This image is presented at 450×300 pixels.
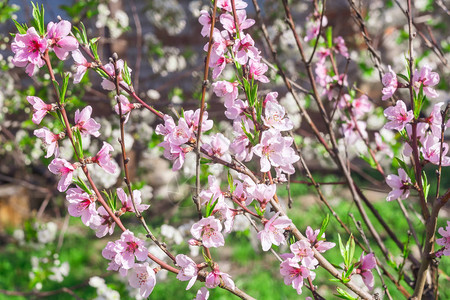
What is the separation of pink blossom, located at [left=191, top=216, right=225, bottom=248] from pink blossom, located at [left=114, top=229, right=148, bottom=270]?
13cm

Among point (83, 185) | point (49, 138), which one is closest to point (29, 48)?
point (49, 138)

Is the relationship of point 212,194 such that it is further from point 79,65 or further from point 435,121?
point 435,121

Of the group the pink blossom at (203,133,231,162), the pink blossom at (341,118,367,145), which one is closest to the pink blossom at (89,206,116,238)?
the pink blossom at (203,133,231,162)

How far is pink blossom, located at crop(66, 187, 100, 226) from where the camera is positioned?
1.09 metres

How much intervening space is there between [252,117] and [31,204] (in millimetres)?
5178

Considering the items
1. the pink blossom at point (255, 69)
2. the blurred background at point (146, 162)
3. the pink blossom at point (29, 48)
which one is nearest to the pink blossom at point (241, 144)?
the pink blossom at point (255, 69)

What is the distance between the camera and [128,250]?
1091 millimetres

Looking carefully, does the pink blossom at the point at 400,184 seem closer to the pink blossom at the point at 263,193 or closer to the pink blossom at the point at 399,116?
the pink blossom at the point at 399,116

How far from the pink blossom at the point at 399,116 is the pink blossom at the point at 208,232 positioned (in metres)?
0.49

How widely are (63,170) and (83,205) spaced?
0.09 meters

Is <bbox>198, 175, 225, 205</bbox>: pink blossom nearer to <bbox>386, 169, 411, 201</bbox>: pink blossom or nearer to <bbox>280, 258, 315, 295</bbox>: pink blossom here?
<bbox>280, 258, 315, 295</bbox>: pink blossom

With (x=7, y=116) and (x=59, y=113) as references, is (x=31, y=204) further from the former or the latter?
(x=59, y=113)

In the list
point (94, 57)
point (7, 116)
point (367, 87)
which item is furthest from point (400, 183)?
point (367, 87)

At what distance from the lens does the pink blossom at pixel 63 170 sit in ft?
3.48
